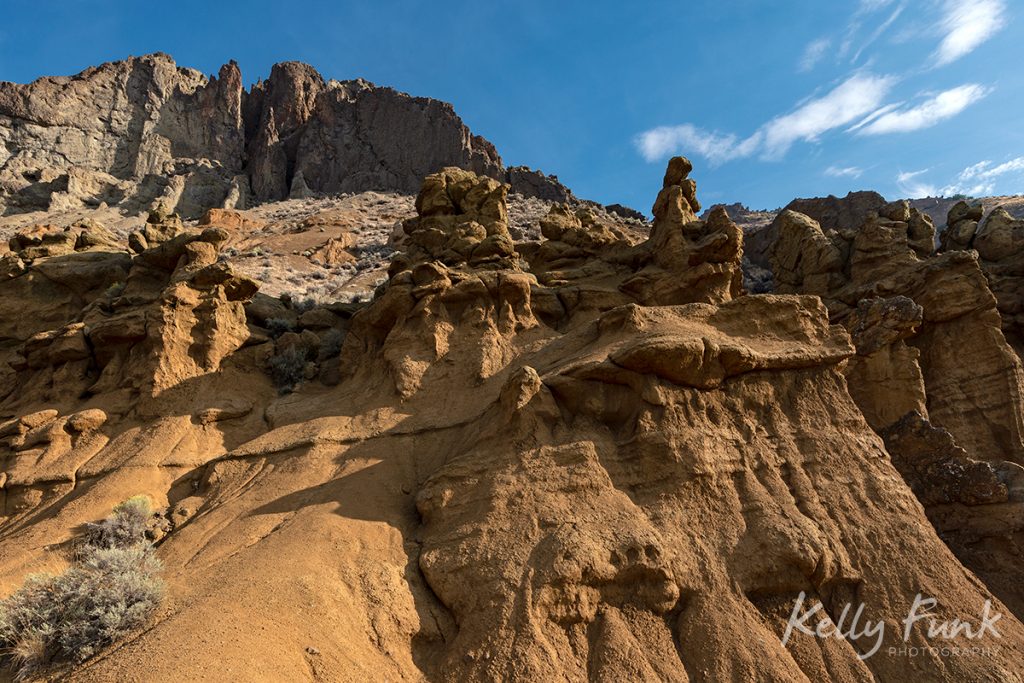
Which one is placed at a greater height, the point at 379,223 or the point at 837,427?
the point at 379,223

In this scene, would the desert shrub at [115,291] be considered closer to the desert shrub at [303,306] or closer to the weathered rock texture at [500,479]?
the weathered rock texture at [500,479]

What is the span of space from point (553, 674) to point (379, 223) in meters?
Result: 48.2

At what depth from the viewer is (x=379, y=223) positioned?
1982 inches

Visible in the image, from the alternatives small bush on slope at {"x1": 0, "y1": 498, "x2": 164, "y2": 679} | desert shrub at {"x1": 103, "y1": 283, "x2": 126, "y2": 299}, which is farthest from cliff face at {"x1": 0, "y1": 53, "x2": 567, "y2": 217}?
small bush on slope at {"x1": 0, "y1": 498, "x2": 164, "y2": 679}

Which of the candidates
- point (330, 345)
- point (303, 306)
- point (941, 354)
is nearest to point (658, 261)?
point (941, 354)

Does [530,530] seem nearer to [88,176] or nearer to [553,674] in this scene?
[553,674]

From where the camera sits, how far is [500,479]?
857 cm

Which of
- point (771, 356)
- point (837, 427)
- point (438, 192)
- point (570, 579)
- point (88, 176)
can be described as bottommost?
point (570, 579)

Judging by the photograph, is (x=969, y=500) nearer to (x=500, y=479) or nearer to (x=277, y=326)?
(x=500, y=479)

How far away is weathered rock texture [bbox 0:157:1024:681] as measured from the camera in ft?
21.7

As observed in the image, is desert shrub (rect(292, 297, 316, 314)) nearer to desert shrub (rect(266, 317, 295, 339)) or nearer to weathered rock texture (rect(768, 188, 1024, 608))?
desert shrub (rect(266, 317, 295, 339))

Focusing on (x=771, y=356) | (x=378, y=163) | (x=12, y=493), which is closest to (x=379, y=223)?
(x=378, y=163)

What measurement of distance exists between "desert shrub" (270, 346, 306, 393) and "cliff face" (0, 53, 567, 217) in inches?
2111

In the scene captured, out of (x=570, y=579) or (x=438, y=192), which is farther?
(x=438, y=192)
